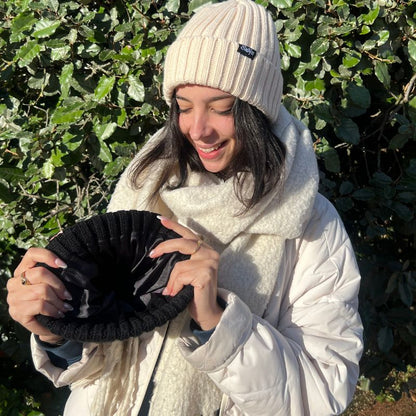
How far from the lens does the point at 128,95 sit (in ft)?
7.34

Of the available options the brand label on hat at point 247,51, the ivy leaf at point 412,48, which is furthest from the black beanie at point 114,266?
the ivy leaf at point 412,48

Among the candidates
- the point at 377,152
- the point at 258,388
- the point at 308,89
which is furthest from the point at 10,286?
the point at 377,152

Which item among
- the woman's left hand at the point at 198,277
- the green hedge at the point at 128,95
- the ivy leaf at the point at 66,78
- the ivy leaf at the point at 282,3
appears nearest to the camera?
the woman's left hand at the point at 198,277

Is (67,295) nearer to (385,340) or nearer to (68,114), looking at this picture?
(68,114)

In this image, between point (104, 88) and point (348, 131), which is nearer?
point (104, 88)

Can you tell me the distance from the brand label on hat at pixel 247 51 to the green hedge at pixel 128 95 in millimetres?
781

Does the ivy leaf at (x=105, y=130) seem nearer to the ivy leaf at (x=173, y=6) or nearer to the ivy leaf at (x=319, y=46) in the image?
the ivy leaf at (x=173, y=6)

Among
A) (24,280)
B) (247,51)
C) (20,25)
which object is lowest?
(24,280)

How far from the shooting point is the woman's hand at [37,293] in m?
1.25

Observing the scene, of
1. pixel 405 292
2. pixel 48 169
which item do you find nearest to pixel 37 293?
pixel 48 169

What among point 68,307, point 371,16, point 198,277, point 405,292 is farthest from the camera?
point 405,292

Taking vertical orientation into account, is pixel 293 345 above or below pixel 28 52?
below

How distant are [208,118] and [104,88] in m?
0.90

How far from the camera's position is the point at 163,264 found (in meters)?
1.44
